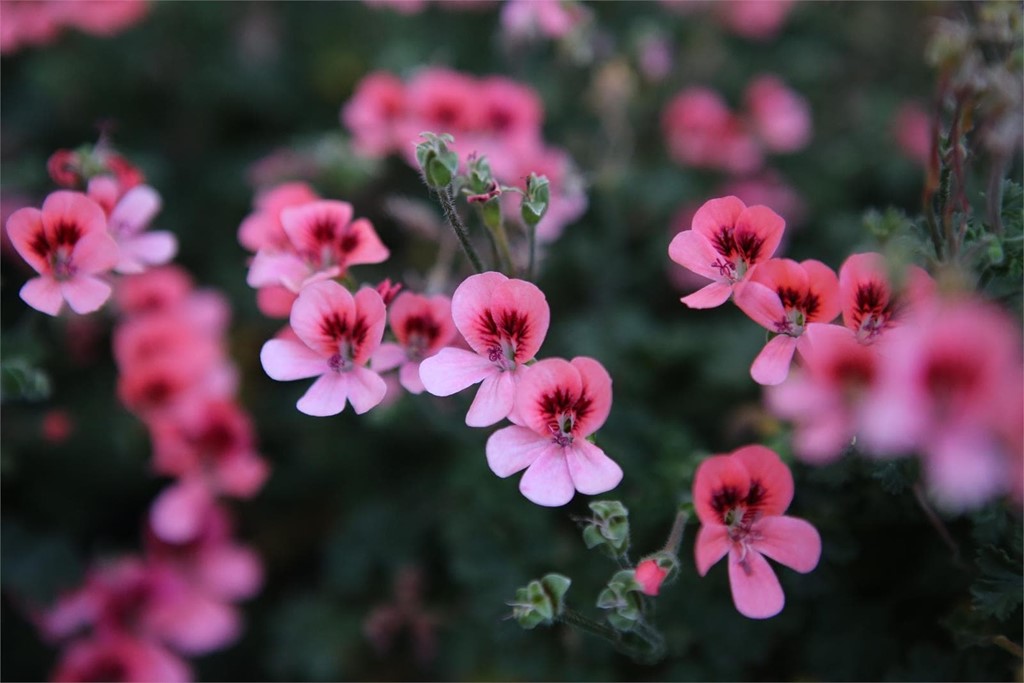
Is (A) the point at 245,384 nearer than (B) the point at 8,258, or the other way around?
(B) the point at 8,258

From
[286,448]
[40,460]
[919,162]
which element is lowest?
[40,460]

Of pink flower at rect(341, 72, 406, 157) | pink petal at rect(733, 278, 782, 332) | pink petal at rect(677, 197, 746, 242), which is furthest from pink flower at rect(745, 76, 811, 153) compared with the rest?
pink petal at rect(733, 278, 782, 332)

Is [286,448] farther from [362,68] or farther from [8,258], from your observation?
[362,68]

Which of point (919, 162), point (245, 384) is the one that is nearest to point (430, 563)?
point (245, 384)

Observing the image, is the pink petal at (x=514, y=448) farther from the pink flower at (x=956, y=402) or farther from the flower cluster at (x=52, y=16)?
the flower cluster at (x=52, y=16)

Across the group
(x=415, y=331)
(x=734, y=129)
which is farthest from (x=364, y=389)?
(x=734, y=129)

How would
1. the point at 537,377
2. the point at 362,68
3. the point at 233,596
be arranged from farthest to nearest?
the point at 362,68, the point at 233,596, the point at 537,377

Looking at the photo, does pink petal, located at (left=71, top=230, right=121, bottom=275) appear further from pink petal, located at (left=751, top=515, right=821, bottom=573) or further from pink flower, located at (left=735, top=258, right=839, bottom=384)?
pink petal, located at (left=751, top=515, right=821, bottom=573)
